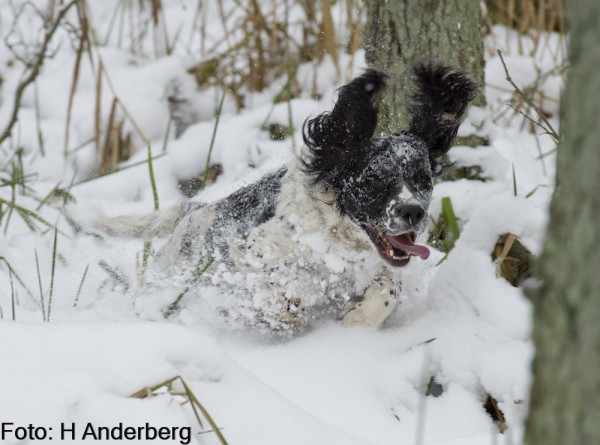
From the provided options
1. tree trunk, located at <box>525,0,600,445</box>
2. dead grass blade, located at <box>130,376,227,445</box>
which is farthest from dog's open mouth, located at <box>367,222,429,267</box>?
tree trunk, located at <box>525,0,600,445</box>

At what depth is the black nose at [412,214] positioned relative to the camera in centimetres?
296

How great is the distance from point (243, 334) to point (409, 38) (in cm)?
155

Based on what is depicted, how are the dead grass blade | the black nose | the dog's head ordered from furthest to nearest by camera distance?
the dog's head
the black nose
the dead grass blade

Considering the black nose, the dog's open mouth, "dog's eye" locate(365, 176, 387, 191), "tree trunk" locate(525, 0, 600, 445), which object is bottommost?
the dog's open mouth

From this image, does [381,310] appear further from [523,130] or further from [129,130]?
[129,130]

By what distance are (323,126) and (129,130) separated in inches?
113

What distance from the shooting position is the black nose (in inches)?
117

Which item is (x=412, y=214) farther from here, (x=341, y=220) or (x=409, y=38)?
(x=409, y=38)

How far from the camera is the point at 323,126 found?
3273mm

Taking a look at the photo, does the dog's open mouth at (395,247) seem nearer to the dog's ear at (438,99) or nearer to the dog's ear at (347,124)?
the dog's ear at (347,124)

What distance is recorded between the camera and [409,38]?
150 inches

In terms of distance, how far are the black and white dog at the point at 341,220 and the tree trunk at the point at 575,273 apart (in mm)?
1893

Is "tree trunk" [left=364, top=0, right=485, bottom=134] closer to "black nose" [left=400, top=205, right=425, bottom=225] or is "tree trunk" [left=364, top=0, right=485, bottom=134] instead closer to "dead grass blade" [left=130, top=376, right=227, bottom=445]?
"black nose" [left=400, top=205, right=425, bottom=225]

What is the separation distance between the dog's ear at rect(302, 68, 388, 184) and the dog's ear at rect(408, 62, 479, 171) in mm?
215
